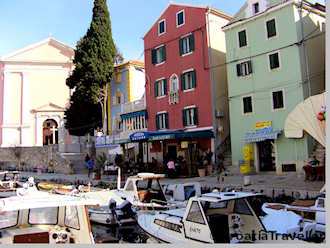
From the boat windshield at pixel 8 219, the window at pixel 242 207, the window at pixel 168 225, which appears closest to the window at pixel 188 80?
the window at pixel 168 225

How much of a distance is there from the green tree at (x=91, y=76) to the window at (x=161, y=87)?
9.95 feet

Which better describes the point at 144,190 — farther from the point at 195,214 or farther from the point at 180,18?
the point at 180,18

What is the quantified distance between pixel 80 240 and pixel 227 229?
1620 mm

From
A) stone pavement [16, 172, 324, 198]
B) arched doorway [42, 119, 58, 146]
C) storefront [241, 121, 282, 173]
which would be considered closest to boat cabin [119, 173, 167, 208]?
stone pavement [16, 172, 324, 198]

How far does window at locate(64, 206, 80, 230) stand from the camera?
435 cm

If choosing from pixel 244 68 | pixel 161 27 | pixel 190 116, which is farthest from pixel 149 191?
pixel 161 27

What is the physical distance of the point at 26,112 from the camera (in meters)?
19.9

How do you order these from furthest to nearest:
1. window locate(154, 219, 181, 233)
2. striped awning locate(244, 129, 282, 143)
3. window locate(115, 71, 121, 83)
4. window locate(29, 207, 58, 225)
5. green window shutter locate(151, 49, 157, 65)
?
window locate(115, 71, 121, 83), green window shutter locate(151, 49, 157, 65), striped awning locate(244, 129, 282, 143), window locate(154, 219, 181, 233), window locate(29, 207, 58, 225)

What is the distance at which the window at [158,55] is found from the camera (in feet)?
46.5

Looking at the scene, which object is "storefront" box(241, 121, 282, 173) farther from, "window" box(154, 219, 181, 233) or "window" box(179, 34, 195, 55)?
"window" box(154, 219, 181, 233)

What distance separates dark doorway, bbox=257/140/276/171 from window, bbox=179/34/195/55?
4.06 m

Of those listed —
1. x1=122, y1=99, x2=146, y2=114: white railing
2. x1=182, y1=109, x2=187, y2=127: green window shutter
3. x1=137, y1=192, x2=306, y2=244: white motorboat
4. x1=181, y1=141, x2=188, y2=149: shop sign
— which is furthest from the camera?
x1=122, y1=99, x2=146, y2=114: white railing

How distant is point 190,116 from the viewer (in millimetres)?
13156

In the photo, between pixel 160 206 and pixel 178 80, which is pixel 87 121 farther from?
pixel 160 206
